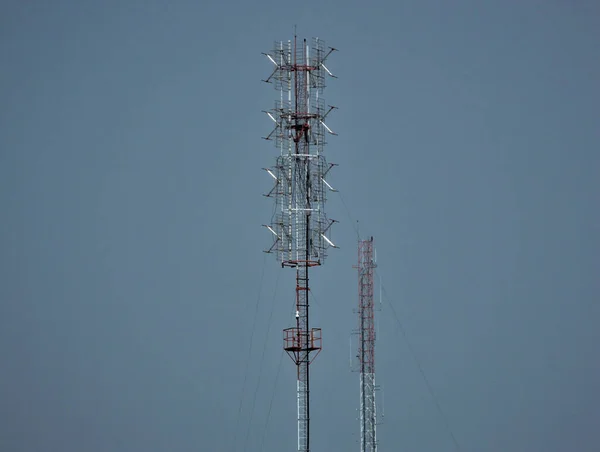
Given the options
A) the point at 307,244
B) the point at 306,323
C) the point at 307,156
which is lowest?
the point at 306,323

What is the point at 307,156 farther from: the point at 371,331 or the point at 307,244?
the point at 371,331

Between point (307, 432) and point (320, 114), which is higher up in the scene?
point (320, 114)

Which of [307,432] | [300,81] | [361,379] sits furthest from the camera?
[361,379]

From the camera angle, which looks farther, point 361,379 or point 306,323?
point 361,379

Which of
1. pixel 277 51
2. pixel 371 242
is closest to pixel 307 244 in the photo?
pixel 277 51

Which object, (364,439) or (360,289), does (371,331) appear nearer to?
(360,289)

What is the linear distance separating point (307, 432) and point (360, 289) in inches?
630

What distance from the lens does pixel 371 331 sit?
50938 millimetres

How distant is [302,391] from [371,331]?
48.5 feet

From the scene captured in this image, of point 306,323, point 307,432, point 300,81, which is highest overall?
point 300,81

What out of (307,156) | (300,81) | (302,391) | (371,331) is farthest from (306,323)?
(371,331)

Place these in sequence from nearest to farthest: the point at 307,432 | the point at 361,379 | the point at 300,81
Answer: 1. the point at 307,432
2. the point at 300,81
3. the point at 361,379

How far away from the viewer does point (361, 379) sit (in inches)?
1994

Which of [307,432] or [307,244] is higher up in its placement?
[307,244]
